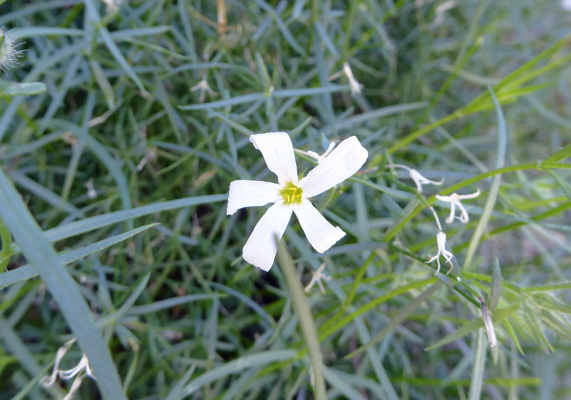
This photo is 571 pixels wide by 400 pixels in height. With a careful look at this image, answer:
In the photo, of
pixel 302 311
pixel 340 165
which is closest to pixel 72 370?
pixel 302 311

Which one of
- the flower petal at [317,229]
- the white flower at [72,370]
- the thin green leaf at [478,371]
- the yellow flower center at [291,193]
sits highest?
the yellow flower center at [291,193]

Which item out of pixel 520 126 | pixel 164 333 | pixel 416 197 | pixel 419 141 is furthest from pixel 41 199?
pixel 520 126

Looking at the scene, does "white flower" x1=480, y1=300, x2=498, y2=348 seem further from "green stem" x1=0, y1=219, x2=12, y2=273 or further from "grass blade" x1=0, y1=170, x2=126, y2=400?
"green stem" x1=0, y1=219, x2=12, y2=273

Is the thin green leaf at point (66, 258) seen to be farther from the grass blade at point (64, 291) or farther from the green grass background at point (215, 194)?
the green grass background at point (215, 194)

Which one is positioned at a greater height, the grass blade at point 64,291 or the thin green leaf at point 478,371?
the grass blade at point 64,291

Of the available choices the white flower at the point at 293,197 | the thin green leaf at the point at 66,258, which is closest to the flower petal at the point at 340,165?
the white flower at the point at 293,197

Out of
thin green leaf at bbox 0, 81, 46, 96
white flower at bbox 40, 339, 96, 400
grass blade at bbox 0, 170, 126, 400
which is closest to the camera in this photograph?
grass blade at bbox 0, 170, 126, 400

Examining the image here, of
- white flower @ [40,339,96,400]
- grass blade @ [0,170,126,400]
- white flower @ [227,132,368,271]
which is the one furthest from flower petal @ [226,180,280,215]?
white flower @ [40,339,96,400]

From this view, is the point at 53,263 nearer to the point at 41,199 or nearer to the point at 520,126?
the point at 41,199
